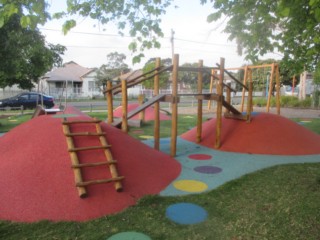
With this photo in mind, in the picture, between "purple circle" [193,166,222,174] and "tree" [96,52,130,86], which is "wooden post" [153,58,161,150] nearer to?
"purple circle" [193,166,222,174]

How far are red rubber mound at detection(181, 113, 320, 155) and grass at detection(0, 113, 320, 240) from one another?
284 centimetres

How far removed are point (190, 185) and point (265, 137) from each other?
3.93 meters

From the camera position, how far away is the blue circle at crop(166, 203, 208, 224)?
12.0 ft

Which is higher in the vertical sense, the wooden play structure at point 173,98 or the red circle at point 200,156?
the wooden play structure at point 173,98

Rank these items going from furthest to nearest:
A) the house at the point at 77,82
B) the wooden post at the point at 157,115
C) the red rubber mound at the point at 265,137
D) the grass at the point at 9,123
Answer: the house at the point at 77,82, the grass at the point at 9,123, the red rubber mound at the point at 265,137, the wooden post at the point at 157,115

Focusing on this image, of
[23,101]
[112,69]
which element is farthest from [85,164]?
[112,69]

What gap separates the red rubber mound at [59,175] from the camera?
3.76 metres

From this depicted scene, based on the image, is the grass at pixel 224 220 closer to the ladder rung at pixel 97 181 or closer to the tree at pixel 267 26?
the ladder rung at pixel 97 181

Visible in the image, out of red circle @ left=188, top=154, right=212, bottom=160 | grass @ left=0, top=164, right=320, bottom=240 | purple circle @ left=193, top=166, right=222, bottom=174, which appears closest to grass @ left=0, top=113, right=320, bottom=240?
grass @ left=0, top=164, right=320, bottom=240

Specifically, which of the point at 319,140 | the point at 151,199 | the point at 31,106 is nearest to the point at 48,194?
the point at 151,199

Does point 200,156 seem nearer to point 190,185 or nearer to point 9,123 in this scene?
point 190,185

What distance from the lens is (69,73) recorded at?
4600cm

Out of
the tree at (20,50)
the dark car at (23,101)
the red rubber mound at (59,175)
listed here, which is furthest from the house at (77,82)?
the red rubber mound at (59,175)

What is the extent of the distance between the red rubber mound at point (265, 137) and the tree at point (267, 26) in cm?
185
